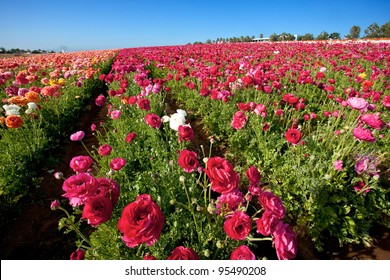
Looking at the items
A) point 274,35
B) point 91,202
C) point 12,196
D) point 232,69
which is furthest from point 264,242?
point 274,35

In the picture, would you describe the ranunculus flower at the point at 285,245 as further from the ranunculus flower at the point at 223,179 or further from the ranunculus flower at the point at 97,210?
the ranunculus flower at the point at 97,210

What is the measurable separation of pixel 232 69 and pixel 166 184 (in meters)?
4.53

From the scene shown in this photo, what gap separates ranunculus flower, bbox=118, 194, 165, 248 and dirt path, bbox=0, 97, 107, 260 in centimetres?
198

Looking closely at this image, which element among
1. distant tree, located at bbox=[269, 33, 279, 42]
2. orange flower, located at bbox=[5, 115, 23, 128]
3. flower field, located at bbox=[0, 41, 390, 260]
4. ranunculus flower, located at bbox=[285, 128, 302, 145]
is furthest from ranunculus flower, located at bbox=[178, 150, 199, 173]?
distant tree, located at bbox=[269, 33, 279, 42]

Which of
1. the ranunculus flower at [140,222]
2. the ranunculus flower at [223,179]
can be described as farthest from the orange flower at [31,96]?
the ranunculus flower at [223,179]

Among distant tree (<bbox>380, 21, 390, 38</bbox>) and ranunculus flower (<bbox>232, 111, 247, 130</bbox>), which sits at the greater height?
distant tree (<bbox>380, 21, 390, 38</bbox>)

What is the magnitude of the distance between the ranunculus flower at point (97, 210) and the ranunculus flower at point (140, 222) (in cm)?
16

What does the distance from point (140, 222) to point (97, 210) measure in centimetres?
31

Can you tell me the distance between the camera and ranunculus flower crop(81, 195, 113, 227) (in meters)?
1.18

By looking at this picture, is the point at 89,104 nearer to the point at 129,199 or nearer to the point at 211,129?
the point at 211,129

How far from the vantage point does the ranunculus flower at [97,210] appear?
1.18m

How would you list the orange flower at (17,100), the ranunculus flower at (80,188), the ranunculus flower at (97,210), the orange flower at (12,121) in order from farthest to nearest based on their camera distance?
the orange flower at (17,100), the orange flower at (12,121), the ranunculus flower at (80,188), the ranunculus flower at (97,210)

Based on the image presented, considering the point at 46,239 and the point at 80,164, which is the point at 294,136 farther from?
the point at 46,239

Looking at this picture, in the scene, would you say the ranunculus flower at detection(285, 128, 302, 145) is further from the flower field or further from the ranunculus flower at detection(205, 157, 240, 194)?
the ranunculus flower at detection(205, 157, 240, 194)
